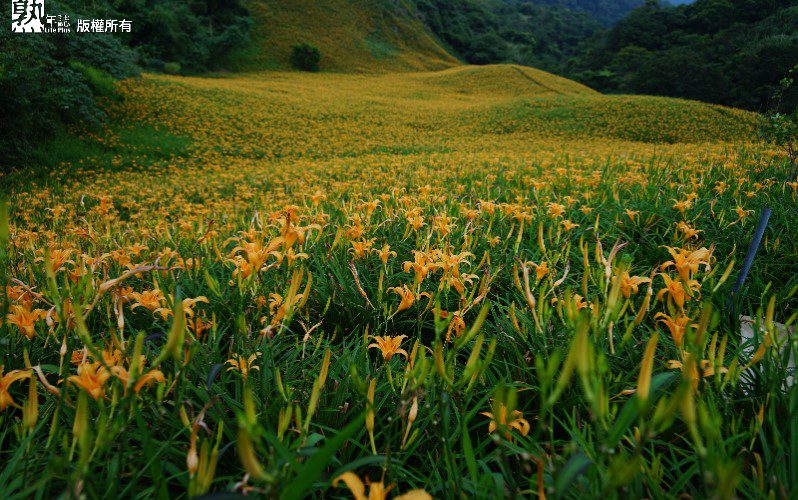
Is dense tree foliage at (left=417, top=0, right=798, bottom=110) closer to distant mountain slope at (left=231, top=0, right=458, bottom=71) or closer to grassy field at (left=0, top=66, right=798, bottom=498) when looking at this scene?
distant mountain slope at (left=231, top=0, right=458, bottom=71)

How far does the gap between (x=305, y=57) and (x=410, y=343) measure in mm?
35520

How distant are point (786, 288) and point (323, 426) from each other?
2198 millimetres

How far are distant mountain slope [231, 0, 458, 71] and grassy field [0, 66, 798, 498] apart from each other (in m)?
30.9

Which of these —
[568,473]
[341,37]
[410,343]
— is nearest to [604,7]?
[341,37]

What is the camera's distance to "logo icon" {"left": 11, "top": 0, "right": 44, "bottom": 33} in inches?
286

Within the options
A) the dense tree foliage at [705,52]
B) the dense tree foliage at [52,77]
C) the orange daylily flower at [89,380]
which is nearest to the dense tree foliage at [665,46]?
the dense tree foliage at [705,52]

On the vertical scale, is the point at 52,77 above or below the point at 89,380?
above

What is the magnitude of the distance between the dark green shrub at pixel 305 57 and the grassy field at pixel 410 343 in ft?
96.5

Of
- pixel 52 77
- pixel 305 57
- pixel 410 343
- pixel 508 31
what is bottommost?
pixel 410 343

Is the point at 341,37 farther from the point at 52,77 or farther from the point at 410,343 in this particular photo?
the point at 410,343

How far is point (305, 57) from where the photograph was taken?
3198 cm

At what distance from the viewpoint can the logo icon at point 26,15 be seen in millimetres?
7273

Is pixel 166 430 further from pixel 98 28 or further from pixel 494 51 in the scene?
pixel 494 51

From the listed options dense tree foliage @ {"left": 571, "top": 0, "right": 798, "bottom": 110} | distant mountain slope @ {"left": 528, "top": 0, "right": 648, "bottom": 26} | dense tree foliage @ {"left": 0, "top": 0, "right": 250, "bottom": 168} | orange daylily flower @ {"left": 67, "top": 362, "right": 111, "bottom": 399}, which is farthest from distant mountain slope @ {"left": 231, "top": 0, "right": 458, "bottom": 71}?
distant mountain slope @ {"left": 528, "top": 0, "right": 648, "bottom": 26}
